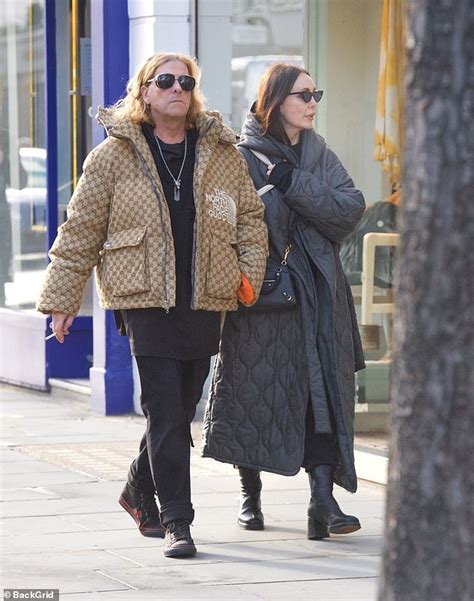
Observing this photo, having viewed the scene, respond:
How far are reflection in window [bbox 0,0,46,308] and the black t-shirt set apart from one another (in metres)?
4.89

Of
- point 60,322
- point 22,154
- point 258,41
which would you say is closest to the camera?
point 60,322

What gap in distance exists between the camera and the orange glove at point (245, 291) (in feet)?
18.0

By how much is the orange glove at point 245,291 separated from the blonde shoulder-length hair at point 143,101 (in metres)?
0.64

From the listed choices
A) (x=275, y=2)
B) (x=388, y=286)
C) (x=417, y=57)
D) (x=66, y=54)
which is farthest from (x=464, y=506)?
(x=66, y=54)

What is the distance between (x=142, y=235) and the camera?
534 cm

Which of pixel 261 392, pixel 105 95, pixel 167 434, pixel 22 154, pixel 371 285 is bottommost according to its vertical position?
pixel 167 434

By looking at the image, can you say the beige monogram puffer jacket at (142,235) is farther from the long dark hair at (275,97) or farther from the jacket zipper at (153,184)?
the long dark hair at (275,97)

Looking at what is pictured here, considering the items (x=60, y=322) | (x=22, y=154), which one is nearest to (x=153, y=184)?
(x=60, y=322)

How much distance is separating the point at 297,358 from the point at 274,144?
84 centimetres

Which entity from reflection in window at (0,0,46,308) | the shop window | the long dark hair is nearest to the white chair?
the shop window

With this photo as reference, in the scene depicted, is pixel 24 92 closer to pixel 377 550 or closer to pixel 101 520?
pixel 101 520

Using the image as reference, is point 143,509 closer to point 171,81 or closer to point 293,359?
point 293,359

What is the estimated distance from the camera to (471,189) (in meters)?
2.36
